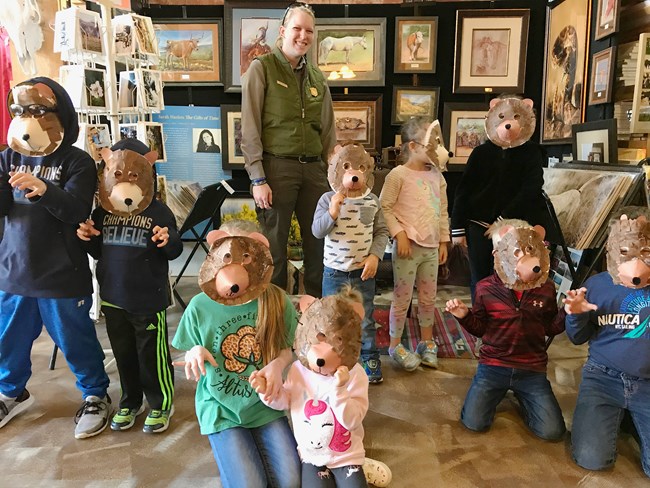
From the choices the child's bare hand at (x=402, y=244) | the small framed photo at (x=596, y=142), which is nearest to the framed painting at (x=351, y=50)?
the small framed photo at (x=596, y=142)

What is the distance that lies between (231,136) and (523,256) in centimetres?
297

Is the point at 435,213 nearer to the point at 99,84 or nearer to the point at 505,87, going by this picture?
the point at 99,84

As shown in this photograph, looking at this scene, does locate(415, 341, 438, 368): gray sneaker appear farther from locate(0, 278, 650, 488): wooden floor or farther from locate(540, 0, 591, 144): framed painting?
locate(540, 0, 591, 144): framed painting

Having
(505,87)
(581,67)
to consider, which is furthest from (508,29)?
(581,67)

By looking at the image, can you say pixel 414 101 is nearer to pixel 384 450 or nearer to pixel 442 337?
pixel 442 337

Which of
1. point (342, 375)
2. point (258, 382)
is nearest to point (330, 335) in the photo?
point (342, 375)

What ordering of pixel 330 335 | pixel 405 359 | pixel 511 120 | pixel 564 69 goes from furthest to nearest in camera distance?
pixel 564 69
pixel 405 359
pixel 511 120
pixel 330 335

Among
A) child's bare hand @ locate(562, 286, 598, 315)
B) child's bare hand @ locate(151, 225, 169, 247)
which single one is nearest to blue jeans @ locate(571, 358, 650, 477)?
child's bare hand @ locate(562, 286, 598, 315)

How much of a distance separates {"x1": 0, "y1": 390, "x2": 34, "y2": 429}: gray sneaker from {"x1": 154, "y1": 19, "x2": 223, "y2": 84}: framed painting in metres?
2.75

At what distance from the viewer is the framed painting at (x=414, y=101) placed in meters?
3.91

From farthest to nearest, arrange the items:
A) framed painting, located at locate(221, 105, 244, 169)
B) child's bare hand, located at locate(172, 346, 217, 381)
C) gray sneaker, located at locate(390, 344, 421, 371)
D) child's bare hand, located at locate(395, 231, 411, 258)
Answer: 1. framed painting, located at locate(221, 105, 244, 169)
2. gray sneaker, located at locate(390, 344, 421, 371)
3. child's bare hand, located at locate(395, 231, 411, 258)
4. child's bare hand, located at locate(172, 346, 217, 381)

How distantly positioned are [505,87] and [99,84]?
291cm

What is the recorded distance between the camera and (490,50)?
3840 mm

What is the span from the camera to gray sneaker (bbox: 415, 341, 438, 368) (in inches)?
92.7
